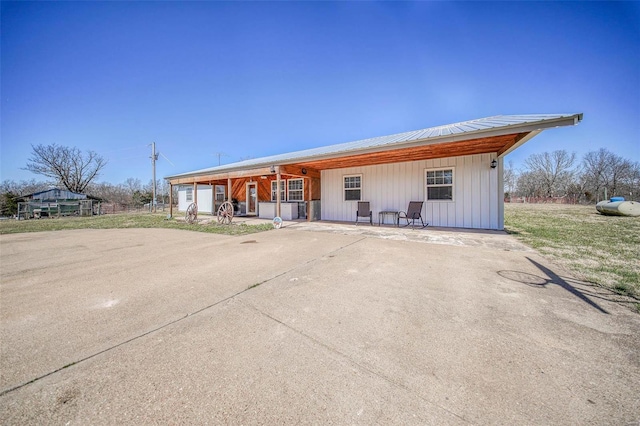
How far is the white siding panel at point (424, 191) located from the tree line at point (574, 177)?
3099 cm

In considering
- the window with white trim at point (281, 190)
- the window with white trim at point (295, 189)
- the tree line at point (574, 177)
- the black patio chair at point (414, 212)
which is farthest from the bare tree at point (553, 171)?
the window with white trim at point (281, 190)

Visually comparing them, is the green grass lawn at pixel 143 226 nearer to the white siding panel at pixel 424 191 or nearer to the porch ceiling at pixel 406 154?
the porch ceiling at pixel 406 154

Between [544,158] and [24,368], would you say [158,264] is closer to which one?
[24,368]

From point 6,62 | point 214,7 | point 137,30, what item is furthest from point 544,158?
point 6,62

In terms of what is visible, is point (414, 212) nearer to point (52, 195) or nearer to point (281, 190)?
point (281, 190)

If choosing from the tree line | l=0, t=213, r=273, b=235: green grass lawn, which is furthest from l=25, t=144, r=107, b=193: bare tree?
the tree line

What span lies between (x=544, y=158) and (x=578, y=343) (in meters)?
53.9

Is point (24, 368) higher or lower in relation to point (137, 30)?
lower

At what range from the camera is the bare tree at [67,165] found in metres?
28.0

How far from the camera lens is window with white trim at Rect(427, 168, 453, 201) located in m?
8.18

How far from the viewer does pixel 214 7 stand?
855 cm

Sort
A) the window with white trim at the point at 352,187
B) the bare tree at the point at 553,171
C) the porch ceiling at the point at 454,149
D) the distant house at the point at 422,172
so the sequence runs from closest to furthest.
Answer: the distant house at the point at 422,172 → the porch ceiling at the point at 454,149 → the window with white trim at the point at 352,187 → the bare tree at the point at 553,171

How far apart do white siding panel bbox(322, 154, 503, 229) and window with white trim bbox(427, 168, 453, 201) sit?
0.16m

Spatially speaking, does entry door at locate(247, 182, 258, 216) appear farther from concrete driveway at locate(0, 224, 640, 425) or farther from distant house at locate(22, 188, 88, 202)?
distant house at locate(22, 188, 88, 202)
